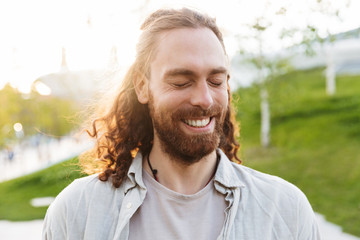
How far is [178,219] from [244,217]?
0.32 metres

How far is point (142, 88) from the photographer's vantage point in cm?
239

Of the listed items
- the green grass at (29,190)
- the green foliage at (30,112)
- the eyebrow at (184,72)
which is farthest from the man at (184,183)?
the green foliage at (30,112)

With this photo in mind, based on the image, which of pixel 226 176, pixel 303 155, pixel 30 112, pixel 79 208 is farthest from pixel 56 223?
pixel 30 112

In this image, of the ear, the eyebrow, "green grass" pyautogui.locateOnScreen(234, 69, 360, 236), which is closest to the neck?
the ear

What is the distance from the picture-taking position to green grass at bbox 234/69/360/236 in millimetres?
9203

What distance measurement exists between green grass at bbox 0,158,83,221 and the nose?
9053 millimetres

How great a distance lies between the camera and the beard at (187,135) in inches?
80.3

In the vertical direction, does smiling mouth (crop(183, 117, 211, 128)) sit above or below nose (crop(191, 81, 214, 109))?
below

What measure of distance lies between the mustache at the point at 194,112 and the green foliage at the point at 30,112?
46.9 feet

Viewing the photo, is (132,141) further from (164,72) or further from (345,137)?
(345,137)

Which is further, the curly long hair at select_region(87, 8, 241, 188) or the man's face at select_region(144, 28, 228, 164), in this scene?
the curly long hair at select_region(87, 8, 241, 188)

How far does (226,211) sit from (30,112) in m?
23.1

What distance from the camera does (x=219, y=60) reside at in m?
2.09

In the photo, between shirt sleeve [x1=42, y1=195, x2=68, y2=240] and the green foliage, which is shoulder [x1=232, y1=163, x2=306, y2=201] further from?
the green foliage
